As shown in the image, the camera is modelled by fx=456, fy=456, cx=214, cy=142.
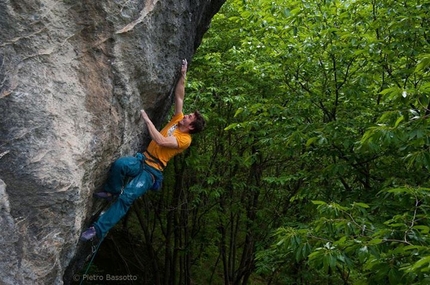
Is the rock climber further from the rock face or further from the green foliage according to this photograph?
the green foliage

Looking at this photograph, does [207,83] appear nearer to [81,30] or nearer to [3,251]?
[81,30]

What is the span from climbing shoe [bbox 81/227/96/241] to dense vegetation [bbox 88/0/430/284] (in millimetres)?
2300

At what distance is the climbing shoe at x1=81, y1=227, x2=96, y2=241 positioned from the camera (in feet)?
18.1

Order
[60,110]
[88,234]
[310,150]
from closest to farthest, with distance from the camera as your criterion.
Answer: [60,110], [88,234], [310,150]

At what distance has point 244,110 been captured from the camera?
7.70 metres

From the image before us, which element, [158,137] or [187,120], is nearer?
[158,137]

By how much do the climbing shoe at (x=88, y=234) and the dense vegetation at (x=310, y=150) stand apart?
2.30m

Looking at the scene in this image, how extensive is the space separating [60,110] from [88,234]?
5.53 feet

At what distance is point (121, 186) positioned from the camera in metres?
5.78

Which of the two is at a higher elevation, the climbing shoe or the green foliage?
the green foliage

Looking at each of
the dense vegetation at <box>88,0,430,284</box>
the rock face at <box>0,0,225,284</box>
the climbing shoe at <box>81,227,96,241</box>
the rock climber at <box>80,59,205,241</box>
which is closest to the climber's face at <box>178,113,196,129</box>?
the rock climber at <box>80,59,205,241</box>

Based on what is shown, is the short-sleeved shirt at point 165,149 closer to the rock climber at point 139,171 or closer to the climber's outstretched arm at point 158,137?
the rock climber at point 139,171

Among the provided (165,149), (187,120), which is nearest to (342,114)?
(187,120)

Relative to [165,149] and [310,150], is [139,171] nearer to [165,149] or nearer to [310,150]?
[165,149]
